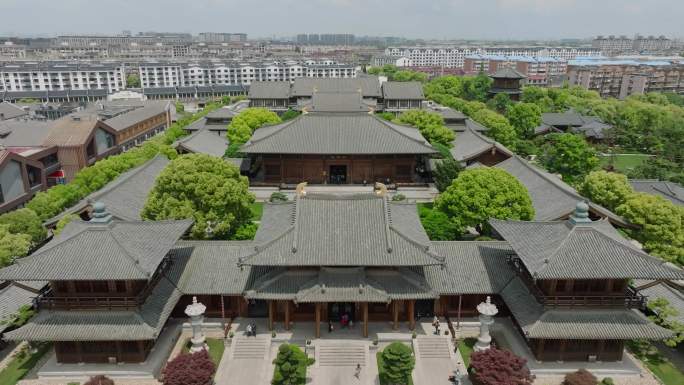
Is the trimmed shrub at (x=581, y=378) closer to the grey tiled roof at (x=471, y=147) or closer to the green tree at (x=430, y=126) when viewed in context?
the grey tiled roof at (x=471, y=147)

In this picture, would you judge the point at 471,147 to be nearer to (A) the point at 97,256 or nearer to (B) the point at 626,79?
(A) the point at 97,256

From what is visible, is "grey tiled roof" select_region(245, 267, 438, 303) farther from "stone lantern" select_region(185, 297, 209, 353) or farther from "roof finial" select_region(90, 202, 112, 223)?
"roof finial" select_region(90, 202, 112, 223)

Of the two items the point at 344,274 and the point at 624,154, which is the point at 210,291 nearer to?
the point at 344,274

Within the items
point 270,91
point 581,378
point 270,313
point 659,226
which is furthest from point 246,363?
point 270,91

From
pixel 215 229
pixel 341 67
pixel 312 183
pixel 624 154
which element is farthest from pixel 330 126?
pixel 341 67

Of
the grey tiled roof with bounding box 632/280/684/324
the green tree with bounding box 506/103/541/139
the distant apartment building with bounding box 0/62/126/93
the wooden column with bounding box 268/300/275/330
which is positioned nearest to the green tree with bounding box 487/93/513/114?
the green tree with bounding box 506/103/541/139

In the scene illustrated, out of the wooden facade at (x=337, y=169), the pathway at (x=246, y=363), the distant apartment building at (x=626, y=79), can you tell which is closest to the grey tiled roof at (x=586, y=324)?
the pathway at (x=246, y=363)

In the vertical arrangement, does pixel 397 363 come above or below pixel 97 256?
below
